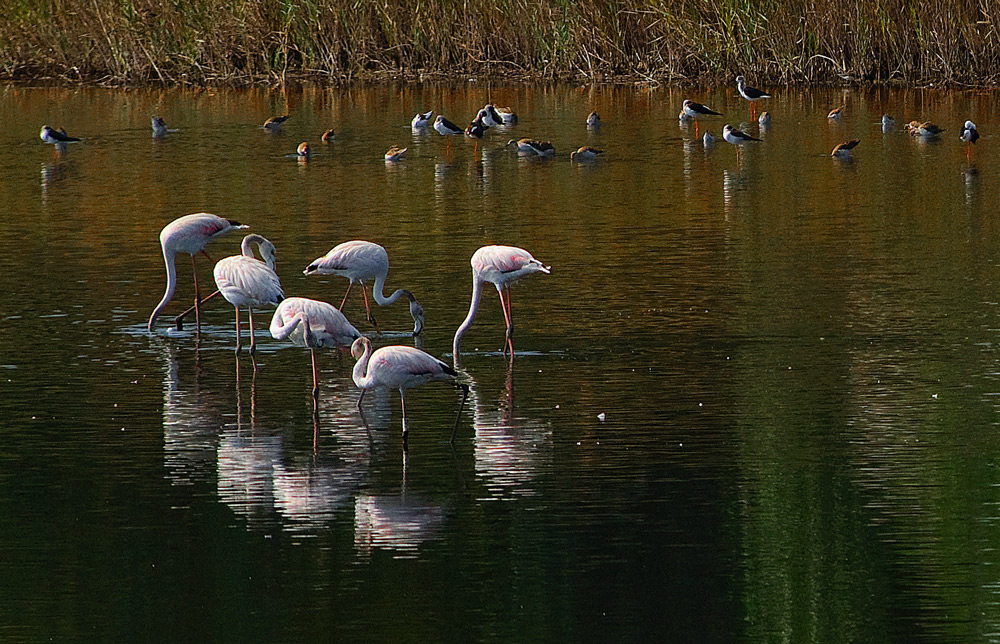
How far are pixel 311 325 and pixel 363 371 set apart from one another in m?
1.34

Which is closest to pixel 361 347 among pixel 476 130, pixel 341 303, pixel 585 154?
pixel 341 303

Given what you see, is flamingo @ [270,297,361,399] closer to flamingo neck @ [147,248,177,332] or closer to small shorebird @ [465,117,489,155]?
flamingo neck @ [147,248,177,332]

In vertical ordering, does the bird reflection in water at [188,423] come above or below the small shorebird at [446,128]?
below

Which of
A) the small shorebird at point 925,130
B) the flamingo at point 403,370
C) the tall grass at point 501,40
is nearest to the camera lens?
the flamingo at point 403,370

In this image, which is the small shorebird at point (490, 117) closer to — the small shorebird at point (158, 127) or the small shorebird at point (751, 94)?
the small shorebird at point (751, 94)

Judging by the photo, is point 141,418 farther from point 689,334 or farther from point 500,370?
point 689,334

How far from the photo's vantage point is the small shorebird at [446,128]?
85.0 ft

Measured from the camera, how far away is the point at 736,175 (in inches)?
872

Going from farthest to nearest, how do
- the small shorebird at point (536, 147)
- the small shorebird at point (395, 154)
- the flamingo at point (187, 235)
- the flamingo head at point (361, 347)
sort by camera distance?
1. the small shorebird at point (536, 147)
2. the small shorebird at point (395, 154)
3. the flamingo at point (187, 235)
4. the flamingo head at point (361, 347)

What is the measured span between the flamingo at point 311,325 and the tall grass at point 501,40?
20.9 m

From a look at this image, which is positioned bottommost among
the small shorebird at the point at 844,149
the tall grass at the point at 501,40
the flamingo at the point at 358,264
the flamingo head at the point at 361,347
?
the flamingo head at the point at 361,347

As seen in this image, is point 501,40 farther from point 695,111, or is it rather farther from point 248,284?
point 248,284

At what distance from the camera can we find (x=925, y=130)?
2448 centimetres

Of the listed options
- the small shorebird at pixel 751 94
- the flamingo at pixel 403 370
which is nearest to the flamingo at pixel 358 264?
the flamingo at pixel 403 370
